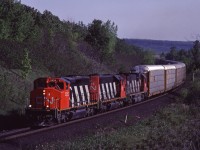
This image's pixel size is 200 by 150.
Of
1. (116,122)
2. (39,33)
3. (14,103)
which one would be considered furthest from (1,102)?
(39,33)

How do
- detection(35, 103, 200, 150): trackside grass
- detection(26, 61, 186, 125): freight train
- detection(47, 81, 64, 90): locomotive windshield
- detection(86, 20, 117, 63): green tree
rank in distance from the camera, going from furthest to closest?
detection(86, 20, 117, 63): green tree → detection(47, 81, 64, 90): locomotive windshield → detection(26, 61, 186, 125): freight train → detection(35, 103, 200, 150): trackside grass

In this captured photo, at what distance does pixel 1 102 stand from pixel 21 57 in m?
13.6

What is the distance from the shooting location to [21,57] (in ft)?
148

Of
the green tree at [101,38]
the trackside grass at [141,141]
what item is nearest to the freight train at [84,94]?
the trackside grass at [141,141]

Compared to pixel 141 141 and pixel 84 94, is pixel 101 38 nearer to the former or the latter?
pixel 84 94

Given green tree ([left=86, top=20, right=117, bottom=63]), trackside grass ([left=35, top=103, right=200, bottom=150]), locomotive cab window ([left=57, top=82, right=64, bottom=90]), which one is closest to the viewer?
trackside grass ([left=35, top=103, right=200, bottom=150])

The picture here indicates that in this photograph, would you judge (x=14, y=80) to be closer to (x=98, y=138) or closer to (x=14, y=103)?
(x=14, y=103)

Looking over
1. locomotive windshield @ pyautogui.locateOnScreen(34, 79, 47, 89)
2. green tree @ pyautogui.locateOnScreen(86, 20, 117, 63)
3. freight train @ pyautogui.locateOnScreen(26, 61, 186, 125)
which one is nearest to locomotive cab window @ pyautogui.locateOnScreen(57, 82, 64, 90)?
freight train @ pyautogui.locateOnScreen(26, 61, 186, 125)

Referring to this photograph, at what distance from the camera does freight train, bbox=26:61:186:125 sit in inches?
1014

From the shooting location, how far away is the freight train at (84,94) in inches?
1014

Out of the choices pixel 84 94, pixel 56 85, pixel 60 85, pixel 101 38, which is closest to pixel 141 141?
pixel 56 85

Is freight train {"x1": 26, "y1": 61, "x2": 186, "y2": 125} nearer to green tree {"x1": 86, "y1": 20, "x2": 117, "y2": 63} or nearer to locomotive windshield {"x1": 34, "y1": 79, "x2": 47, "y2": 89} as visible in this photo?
locomotive windshield {"x1": 34, "y1": 79, "x2": 47, "y2": 89}

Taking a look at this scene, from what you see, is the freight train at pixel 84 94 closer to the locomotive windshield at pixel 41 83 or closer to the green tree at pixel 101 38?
the locomotive windshield at pixel 41 83

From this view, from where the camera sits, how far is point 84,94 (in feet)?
99.6
